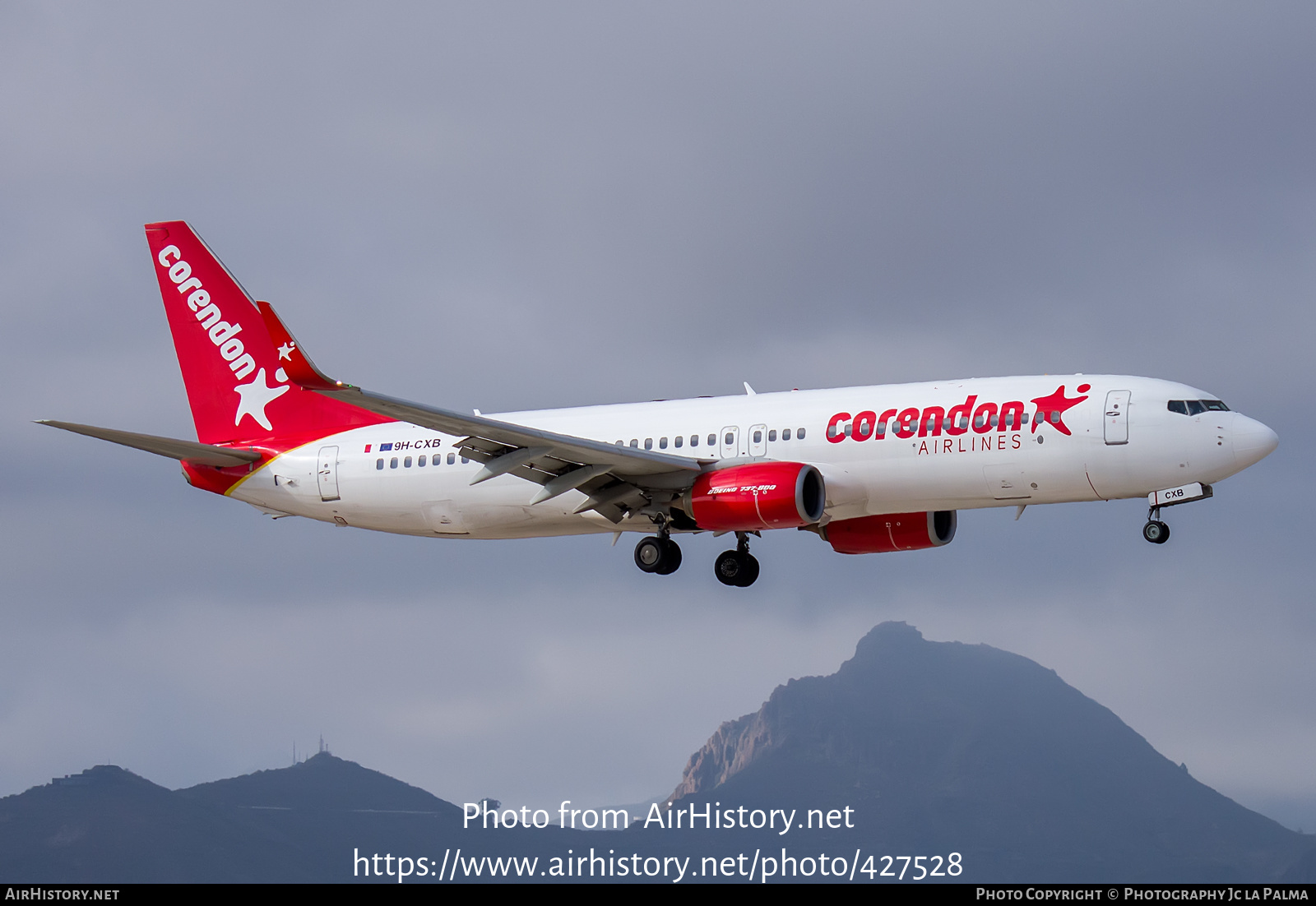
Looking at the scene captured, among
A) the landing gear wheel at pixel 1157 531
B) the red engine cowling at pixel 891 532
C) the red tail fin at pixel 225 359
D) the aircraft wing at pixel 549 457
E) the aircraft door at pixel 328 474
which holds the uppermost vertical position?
the red tail fin at pixel 225 359

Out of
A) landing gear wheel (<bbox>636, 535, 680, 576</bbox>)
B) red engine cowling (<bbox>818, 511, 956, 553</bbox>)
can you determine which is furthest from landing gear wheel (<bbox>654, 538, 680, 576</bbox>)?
red engine cowling (<bbox>818, 511, 956, 553</bbox>)

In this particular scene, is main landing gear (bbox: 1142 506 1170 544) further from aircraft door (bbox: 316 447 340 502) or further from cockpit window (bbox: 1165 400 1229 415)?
aircraft door (bbox: 316 447 340 502)

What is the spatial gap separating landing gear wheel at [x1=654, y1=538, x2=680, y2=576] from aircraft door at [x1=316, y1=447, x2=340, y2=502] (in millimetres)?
11198

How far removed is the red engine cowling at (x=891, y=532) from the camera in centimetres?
4769

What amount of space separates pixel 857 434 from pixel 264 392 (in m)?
21.3

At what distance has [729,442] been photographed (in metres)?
44.9

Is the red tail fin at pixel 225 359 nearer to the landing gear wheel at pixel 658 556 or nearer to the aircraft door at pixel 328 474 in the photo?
the aircraft door at pixel 328 474

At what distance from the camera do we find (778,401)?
45281mm

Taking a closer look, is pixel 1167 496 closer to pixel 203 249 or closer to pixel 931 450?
pixel 931 450

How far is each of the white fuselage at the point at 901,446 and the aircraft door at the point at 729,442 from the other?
34 mm

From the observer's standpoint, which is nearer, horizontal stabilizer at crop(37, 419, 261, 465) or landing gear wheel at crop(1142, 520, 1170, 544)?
landing gear wheel at crop(1142, 520, 1170, 544)

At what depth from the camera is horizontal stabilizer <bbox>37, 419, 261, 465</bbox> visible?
1767 inches

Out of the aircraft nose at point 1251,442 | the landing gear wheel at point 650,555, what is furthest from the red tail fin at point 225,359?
the aircraft nose at point 1251,442
